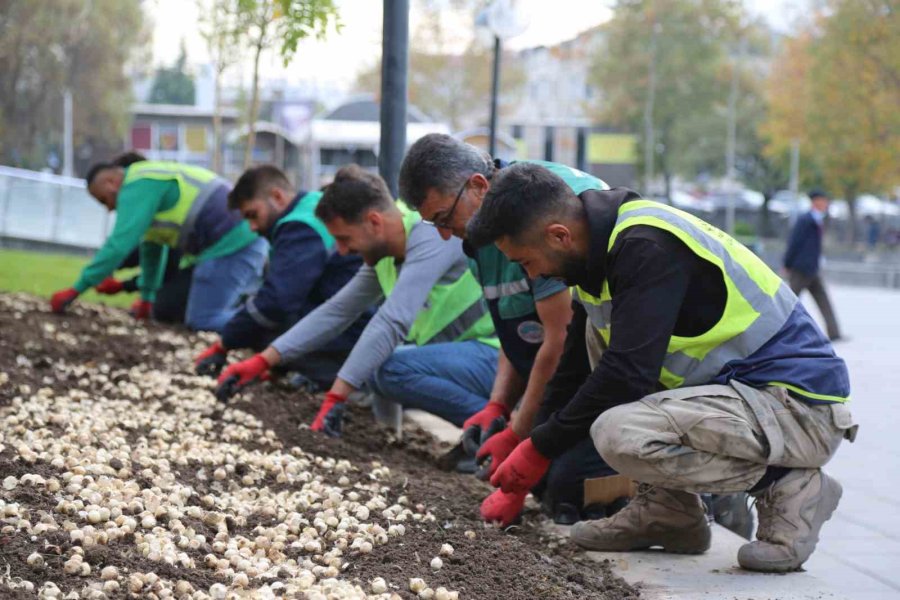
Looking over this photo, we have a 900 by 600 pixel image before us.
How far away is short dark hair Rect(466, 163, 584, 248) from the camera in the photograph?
3.06 metres

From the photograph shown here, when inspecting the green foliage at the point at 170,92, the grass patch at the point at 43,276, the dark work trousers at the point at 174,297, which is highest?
the green foliage at the point at 170,92

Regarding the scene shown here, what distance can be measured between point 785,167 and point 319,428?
126 feet

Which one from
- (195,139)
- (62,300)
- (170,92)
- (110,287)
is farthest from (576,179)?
(170,92)

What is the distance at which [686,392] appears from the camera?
323 centimetres

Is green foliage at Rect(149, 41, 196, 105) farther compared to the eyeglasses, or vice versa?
green foliage at Rect(149, 41, 196, 105)

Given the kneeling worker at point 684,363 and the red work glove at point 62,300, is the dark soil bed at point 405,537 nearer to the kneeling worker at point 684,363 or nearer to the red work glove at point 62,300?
the kneeling worker at point 684,363

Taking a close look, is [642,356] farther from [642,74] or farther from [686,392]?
[642,74]

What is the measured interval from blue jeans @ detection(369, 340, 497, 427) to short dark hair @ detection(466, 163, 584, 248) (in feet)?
5.54

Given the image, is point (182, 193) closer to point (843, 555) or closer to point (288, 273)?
point (288, 273)

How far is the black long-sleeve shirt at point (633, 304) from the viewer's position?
9.85 ft

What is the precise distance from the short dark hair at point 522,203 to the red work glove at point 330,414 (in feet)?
5.73

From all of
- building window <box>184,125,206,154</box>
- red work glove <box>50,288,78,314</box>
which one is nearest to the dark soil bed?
red work glove <box>50,288,78,314</box>

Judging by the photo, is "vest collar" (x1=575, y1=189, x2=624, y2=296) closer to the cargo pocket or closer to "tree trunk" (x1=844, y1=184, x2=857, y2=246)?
the cargo pocket

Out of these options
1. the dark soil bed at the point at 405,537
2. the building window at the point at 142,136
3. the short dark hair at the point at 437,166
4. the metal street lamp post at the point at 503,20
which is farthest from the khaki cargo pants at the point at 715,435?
the building window at the point at 142,136
